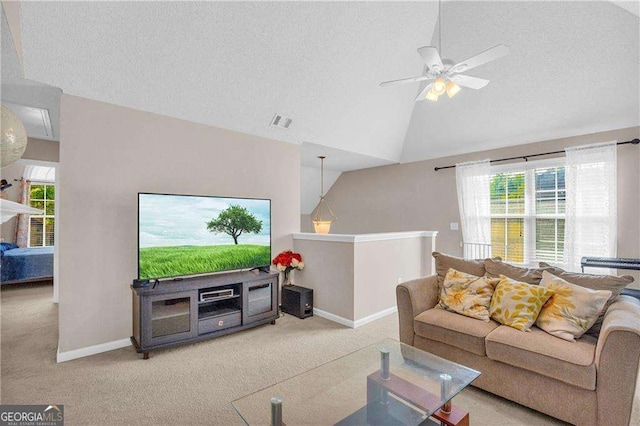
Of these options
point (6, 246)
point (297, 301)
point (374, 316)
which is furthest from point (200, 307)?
point (6, 246)

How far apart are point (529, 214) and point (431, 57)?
3.25 meters

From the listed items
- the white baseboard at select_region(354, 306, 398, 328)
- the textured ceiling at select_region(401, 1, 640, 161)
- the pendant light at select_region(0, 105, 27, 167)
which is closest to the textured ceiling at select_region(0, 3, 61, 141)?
the pendant light at select_region(0, 105, 27, 167)

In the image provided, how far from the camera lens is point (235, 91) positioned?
327cm

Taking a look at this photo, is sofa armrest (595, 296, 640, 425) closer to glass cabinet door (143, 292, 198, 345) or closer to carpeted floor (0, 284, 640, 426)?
carpeted floor (0, 284, 640, 426)

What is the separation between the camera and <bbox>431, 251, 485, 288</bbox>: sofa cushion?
2.71 meters

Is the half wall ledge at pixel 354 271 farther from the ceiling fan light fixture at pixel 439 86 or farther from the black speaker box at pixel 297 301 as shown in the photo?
the ceiling fan light fixture at pixel 439 86

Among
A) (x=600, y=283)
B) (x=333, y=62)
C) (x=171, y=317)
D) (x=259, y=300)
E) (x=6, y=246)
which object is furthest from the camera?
(x=6, y=246)

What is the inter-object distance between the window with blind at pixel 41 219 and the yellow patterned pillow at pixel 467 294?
8.54 meters

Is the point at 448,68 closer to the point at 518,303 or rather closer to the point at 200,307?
the point at 518,303

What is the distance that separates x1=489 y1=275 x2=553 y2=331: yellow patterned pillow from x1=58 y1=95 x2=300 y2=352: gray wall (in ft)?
9.98

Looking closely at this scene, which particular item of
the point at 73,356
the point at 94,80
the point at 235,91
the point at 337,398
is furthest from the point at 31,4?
the point at 337,398

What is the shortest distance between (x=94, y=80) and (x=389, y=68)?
10.7 feet

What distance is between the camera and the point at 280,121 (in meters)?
3.81

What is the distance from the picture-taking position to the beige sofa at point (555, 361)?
1.61 meters
